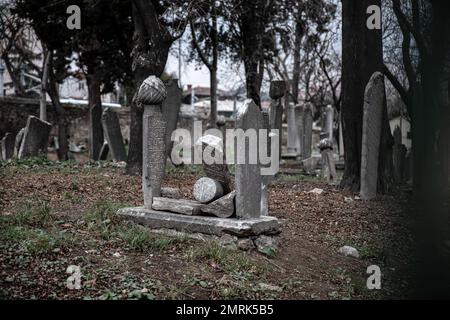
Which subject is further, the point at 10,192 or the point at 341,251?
the point at 10,192

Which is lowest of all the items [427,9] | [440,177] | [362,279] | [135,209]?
[362,279]

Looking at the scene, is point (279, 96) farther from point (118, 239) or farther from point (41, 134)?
point (118, 239)

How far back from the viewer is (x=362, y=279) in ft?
18.9

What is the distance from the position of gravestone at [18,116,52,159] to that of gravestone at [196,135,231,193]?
9857 mm

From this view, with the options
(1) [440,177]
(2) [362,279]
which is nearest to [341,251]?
(2) [362,279]

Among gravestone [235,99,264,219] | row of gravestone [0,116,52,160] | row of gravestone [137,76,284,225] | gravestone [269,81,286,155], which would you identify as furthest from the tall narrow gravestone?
row of gravestone [0,116,52,160]

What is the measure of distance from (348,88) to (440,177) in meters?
9.47

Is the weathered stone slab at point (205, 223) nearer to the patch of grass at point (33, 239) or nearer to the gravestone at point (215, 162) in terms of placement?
the gravestone at point (215, 162)

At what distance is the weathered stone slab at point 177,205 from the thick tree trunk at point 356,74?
5.58 m

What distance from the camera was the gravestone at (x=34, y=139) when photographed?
49.8ft

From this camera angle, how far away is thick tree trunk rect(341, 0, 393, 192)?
11.1 meters

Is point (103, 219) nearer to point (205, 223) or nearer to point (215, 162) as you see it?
point (205, 223)

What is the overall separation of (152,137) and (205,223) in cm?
158

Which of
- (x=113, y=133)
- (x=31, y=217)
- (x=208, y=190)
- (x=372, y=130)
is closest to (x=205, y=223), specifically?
(x=208, y=190)
